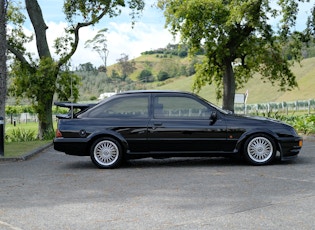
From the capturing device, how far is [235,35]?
2900cm

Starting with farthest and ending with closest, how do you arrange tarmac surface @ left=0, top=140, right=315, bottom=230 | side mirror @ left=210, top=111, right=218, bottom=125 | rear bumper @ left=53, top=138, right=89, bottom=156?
rear bumper @ left=53, top=138, right=89, bottom=156 < side mirror @ left=210, top=111, right=218, bottom=125 < tarmac surface @ left=0, top=140, right=315, bottom=230

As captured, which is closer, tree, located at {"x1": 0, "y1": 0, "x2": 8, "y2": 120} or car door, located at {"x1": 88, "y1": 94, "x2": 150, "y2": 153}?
car door, located at {"x1": 88, "y1": 94, "x2": 150, "y2": 153}

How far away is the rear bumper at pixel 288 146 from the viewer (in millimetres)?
10930

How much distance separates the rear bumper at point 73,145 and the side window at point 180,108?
61.6 inches

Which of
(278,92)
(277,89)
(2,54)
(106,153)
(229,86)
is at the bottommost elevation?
(106,153)

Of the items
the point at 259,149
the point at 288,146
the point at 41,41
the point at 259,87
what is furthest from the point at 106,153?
the point at 259,87

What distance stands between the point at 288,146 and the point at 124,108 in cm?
342

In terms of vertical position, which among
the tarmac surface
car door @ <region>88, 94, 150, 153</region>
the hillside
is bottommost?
the tarmac surface

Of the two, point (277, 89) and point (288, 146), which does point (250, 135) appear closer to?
point (288, 146)

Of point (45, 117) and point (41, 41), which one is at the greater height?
point (41, 41)

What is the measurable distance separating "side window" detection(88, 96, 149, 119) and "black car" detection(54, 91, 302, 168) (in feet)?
0.11

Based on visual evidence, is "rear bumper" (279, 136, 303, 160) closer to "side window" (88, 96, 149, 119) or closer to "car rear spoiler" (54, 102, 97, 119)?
"side window" (88, 96, 149, 119)

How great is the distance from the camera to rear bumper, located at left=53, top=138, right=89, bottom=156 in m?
11.0

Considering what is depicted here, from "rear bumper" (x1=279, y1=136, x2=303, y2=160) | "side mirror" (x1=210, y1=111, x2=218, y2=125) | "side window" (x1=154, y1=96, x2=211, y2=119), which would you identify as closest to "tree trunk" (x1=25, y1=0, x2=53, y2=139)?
"side window" (x1=154, y1=96, x2=211, y2=119)
